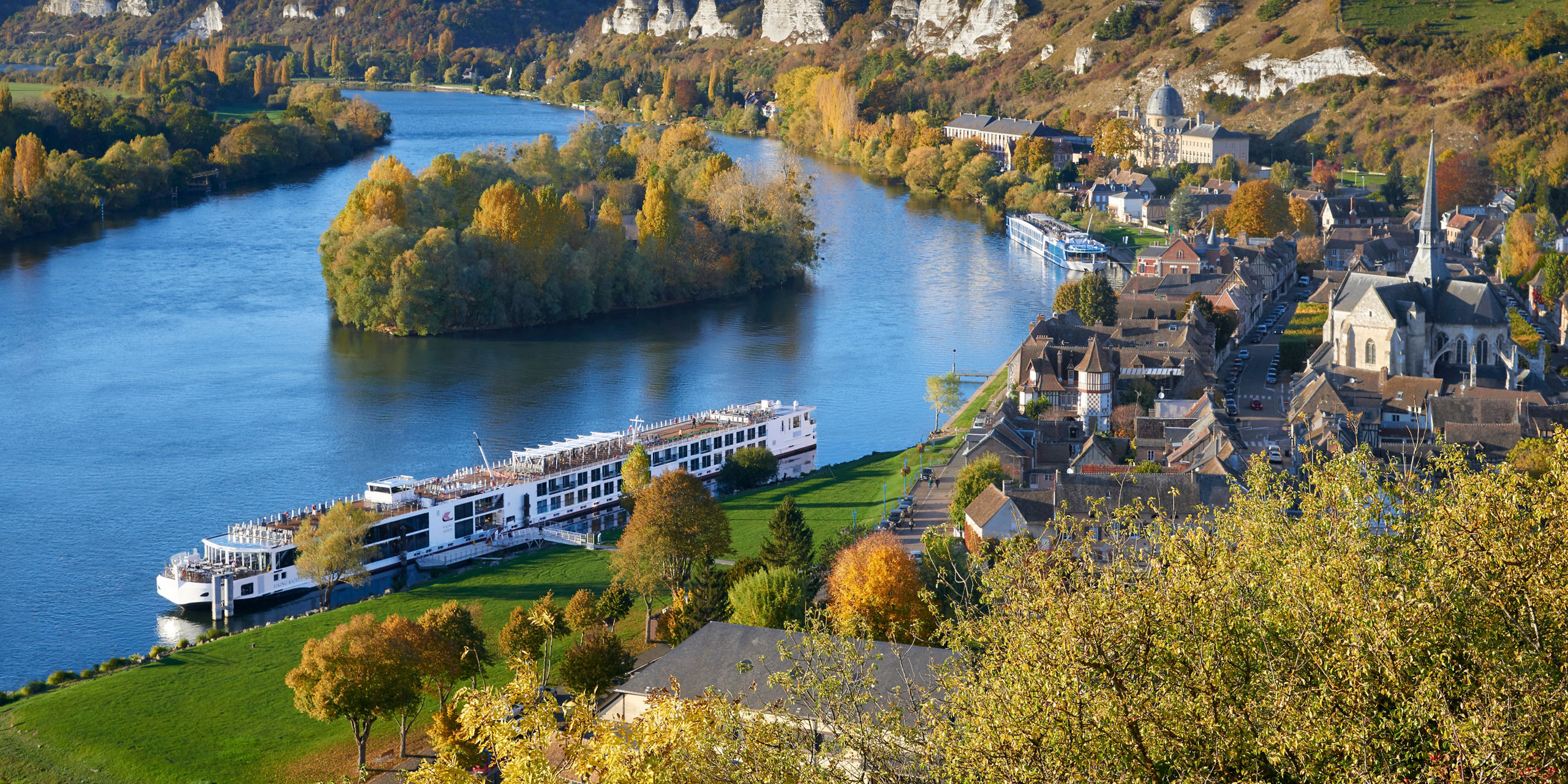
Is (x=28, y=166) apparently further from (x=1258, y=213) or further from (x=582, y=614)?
(x=582, y=614)

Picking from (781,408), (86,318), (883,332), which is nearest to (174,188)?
(86,318)

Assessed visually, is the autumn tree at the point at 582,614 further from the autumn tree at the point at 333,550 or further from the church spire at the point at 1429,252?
the church spire at the point at 1429,252

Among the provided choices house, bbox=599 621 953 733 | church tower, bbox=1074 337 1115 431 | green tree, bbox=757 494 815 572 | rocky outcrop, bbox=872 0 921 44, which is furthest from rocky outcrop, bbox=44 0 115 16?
house, bbox=599 621 953 733

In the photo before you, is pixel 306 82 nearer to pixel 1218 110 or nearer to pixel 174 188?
pixel 174 188

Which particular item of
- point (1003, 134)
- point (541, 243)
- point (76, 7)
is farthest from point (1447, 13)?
point (76, 7)

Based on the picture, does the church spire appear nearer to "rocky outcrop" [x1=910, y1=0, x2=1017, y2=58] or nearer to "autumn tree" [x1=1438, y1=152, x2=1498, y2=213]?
"autumn tree" [x1=1438, y1=152, x2=1498, y2=213]
